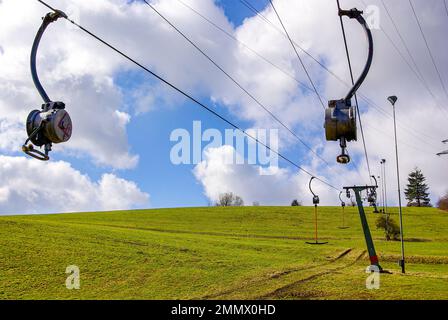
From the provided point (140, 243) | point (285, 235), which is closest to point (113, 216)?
point (285, 235)

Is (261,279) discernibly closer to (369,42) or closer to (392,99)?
(392,99)

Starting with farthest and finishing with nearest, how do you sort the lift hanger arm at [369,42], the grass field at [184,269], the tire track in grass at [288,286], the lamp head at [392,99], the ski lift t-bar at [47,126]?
the lamp head at [392,99], the grass field at [184,269], the tire track in grass at [288,286], the lift hanger arm at [369,42], the ski lift t-bar at [47,126]

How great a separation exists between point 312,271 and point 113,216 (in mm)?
73384

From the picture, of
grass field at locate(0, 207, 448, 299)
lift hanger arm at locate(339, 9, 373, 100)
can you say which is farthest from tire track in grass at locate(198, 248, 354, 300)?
lift hanger arm at locate(339, 9, 373, 100)

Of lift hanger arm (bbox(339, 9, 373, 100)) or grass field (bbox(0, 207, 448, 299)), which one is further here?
grass field (bbox(0, 207, 448, 299))

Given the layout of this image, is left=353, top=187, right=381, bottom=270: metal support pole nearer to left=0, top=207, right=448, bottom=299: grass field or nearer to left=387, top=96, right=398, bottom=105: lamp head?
left=0, top=207, right=448, bottom=299: grass field

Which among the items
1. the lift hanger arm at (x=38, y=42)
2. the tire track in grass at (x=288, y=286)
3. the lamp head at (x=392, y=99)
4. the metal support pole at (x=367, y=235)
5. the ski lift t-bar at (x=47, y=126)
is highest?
the lamp head at (x=392, y=99)

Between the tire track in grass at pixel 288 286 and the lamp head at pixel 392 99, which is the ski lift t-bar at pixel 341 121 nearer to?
the tire track in grass at pixel 288 286

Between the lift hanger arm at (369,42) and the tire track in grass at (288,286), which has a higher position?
the lift hanger arm at (369,42)

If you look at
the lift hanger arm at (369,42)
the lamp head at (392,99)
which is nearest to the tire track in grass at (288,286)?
the lamp head at (392,99)

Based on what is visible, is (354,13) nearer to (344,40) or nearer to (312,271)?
(344,40)

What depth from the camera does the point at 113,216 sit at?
3947 inches

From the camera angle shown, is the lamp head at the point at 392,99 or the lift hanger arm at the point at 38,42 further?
Result: the lamp head at the point at 392,99

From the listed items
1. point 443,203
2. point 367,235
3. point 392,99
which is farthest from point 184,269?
point 443,203
